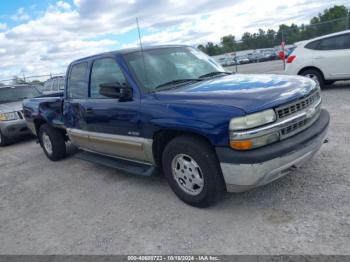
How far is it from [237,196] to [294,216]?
753 mm

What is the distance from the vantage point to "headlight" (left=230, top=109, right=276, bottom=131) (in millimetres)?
3086

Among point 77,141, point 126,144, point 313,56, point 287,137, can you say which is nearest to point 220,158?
point 287,137

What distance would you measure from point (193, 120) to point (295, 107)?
1.04 metres

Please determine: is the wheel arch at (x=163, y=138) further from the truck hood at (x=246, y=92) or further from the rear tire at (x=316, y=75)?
the rear tire at (x=316, y=75)

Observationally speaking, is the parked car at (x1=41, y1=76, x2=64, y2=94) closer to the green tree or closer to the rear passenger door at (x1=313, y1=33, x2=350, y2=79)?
the rear passenger door at (x1=313, y1=33, x2=350, y2=79)

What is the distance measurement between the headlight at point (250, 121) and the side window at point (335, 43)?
722 cm

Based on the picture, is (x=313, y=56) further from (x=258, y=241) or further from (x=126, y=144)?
(x=258, y=241)

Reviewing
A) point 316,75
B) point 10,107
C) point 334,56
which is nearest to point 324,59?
point 334,56

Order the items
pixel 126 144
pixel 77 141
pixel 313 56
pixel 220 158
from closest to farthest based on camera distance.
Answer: pixel 220 158 → pixel 126 144 → pixel 77 141 → pixel 313 56

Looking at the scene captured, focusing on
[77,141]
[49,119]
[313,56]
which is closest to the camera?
[77,141]

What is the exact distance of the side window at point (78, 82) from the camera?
520 cm

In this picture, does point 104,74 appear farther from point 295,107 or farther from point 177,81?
point 295,107

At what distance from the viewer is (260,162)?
3.08 metres

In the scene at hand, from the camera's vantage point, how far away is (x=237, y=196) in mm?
3910
